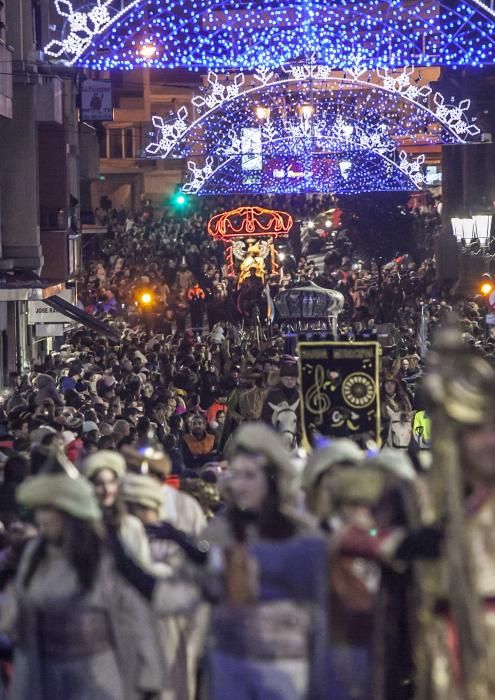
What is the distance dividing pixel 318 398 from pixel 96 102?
31225 millimetres

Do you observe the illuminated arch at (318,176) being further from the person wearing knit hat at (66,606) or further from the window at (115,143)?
the person wearing knit hat at (66,606)

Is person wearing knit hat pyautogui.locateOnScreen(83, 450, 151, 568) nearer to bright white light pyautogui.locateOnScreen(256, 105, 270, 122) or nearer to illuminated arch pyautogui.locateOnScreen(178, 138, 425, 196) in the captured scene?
bright white light pyautogui.locateOnScreen(256, 105, 270, 122)

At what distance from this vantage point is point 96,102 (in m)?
44.8

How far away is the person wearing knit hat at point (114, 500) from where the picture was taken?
831cm

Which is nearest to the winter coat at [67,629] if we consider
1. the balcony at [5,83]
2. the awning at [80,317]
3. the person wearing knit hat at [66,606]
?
the person wearing knit hat at [66,606]

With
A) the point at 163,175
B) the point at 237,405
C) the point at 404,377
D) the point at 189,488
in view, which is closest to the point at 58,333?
the point at 404,377

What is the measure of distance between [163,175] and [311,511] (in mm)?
78673

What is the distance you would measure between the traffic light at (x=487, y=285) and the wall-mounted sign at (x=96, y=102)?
10.4 meters

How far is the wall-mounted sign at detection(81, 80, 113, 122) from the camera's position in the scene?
44344mm

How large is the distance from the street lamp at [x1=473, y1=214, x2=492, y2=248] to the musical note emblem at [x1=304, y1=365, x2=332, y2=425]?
727 inches

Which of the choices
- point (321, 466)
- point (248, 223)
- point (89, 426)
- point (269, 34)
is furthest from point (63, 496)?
point (248, 223)

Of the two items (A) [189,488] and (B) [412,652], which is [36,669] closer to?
(B) [412,652]

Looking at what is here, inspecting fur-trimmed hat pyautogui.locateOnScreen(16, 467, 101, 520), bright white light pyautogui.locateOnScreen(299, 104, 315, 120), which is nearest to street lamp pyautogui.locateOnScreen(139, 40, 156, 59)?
fur-trimmed hat pyautogui.locateOnScreen(16, 467, 101, 520)

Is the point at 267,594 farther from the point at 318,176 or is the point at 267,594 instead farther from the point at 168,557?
the point at 318,176
